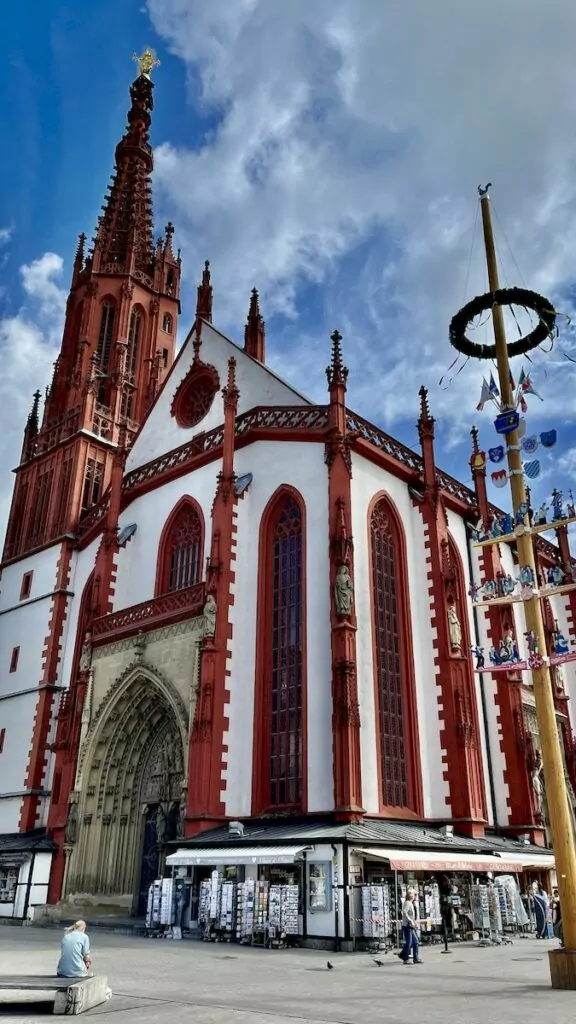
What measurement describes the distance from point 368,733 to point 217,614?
5586mm

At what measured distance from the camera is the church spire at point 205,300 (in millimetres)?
34812

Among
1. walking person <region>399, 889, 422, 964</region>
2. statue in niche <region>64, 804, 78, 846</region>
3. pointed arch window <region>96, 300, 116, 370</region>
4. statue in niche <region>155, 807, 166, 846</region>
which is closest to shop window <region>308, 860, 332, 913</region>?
walking person <region>399, 889, 422, 964</region>

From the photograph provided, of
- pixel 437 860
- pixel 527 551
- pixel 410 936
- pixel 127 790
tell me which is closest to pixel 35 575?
pixel 127 790

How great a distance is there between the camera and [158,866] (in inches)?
1013

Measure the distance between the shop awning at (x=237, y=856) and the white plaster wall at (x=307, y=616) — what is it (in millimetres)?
2191

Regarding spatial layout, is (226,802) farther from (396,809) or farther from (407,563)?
(407,563)

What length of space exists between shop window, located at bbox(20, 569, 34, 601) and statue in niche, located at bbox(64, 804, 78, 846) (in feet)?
40.2

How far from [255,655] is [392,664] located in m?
4.25

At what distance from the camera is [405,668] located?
24.9m

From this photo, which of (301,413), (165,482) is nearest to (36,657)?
(165,482)

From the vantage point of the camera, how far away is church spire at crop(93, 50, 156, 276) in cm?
4722

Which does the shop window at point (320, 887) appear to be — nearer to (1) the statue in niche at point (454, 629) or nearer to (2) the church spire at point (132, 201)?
(1) the statue in niche at point (454, 629)

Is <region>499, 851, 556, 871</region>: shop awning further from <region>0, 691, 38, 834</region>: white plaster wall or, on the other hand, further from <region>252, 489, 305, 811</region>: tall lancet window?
<region>0, 691, 38, 834</region>: white plaster wall

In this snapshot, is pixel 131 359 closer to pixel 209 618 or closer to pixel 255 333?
pixel 255 333
